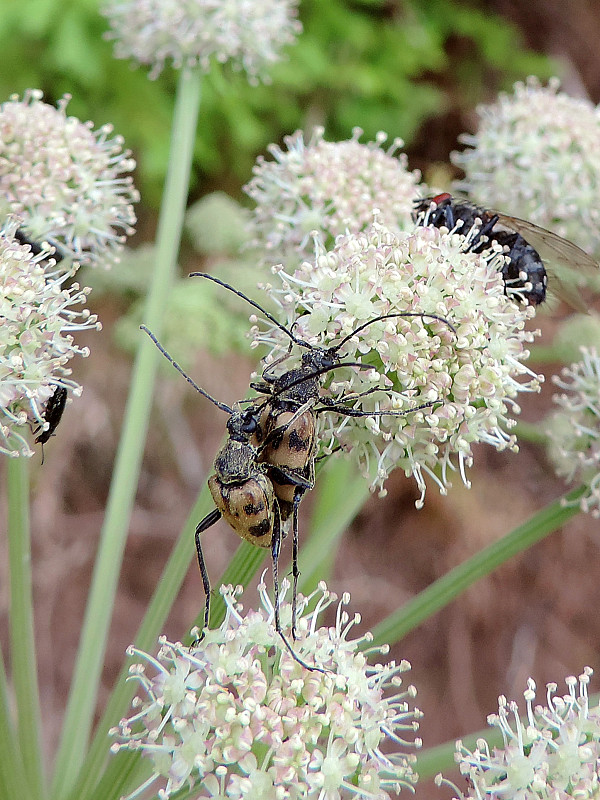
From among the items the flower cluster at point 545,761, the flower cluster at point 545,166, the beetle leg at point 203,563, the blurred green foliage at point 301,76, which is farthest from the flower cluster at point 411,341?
the blurred green foliage at point 301,76

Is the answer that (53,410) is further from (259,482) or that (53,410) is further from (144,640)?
(144,640)

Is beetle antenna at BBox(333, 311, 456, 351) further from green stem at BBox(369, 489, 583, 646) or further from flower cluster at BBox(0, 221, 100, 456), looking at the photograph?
green stem at BBox(369, 489, 583, 646)

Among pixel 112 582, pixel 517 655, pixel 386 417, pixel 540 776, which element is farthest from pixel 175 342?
pixel 517 655

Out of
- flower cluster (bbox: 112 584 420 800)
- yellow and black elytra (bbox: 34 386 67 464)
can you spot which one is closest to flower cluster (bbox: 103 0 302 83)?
yellow and black elytra (bbox: 34 386 67 464)

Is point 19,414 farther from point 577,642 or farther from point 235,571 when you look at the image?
point 577,642

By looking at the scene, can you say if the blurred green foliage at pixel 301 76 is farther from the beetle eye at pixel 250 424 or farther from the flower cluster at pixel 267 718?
the flower cluster at pixel 267 718

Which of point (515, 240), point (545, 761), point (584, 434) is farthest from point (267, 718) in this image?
point (515, 240)
